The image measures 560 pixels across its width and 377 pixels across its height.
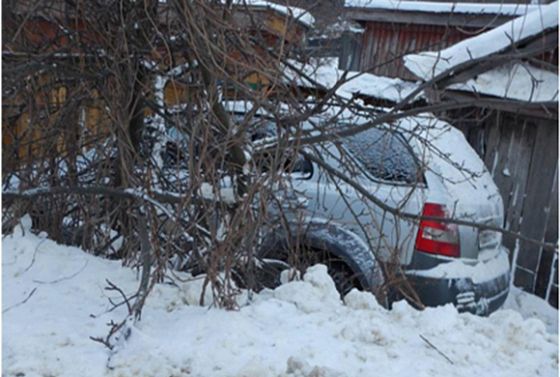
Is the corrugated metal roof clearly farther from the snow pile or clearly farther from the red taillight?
the red taillight

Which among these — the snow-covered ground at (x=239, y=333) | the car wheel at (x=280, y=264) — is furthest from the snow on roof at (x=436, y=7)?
the snow-covered ground at (x=239, y=333)

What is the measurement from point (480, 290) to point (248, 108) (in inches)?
99.3

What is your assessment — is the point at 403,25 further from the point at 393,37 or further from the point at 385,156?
the point at 385,156

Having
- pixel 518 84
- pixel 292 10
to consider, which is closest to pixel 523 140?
pixel 518 84

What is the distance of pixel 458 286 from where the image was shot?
187 inches

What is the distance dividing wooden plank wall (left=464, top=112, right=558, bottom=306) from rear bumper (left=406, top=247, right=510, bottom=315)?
72.7 inches

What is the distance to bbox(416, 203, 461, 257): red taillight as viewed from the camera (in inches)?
184

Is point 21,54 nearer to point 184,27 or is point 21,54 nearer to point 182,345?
point 184,27

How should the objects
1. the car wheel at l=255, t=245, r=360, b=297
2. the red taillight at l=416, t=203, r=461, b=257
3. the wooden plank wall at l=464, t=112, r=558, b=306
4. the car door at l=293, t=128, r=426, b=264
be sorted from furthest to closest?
the wooden plank wall at l=464, t=112, r=558, b=306 < the red taillight at l=416, t=203, r=461, b=257 < the car door at l=293, t=128, r=426, b=264 < the car wheel at l=255, t=245, r=360, b=297

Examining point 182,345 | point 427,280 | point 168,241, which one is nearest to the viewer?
point 182,345

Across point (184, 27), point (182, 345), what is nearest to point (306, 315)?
point (182, 345)

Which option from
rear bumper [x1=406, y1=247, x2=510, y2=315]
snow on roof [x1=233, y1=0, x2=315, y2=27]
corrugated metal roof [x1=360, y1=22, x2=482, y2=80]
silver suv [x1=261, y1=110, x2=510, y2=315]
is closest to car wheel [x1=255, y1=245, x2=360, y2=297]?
silver suv [x1=261, y1=110, x2=510, y2=315]

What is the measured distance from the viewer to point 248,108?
353cm

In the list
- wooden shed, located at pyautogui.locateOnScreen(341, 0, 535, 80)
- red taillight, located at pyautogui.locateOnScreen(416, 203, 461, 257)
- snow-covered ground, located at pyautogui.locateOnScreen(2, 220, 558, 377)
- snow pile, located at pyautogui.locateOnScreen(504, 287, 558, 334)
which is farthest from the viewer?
wooden shed, located at pyautogui.locateOnScreen(341, 0, 535, 80)
